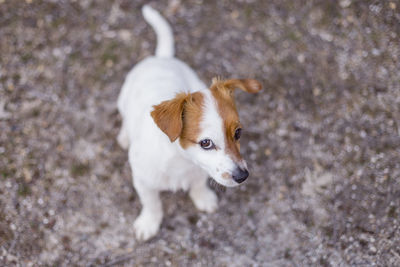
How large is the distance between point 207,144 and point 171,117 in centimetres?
34

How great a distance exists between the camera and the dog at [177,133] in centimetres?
235

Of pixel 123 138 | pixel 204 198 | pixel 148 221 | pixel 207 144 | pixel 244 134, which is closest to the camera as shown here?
pixel 207 144

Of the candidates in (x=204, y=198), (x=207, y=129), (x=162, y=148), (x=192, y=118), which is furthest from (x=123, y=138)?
(x=207, y=129)

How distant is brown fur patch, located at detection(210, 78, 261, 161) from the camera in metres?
2.38

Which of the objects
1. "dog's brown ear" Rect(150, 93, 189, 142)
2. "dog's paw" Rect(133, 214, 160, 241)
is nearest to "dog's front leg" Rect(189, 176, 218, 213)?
"dog's paw" Rect(133, 214, 160, 241)

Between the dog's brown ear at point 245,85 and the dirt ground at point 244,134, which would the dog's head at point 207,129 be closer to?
the dog's brown ear at point 245,85

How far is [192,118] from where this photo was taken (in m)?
2.40

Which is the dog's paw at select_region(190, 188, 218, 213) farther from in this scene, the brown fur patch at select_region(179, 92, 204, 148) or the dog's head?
the brown fur patch at select_region(179, 92, 204, 148)

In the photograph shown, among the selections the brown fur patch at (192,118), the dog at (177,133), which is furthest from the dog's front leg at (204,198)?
the brown fur patch at (192,118)

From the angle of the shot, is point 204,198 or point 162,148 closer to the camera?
point 162,148

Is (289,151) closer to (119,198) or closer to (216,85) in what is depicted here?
(216,85)

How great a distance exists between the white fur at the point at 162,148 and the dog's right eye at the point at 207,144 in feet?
0.10

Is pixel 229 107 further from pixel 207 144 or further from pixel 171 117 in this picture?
pixel 171 117

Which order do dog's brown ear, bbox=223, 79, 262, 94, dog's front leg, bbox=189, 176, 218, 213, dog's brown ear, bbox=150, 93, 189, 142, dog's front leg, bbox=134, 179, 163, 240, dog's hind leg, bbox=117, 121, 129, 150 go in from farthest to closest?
dog's hind leg, bbox=117, 121, 129, 150
dog's front leg, bbox=189, 176, 218, 213
dog's front leg, bbox=134, 179, 163, 240
dog's brown ear, bbox=223, 79, 262, 94
dog's brown ear, bbox=150, 93, 189, 142
